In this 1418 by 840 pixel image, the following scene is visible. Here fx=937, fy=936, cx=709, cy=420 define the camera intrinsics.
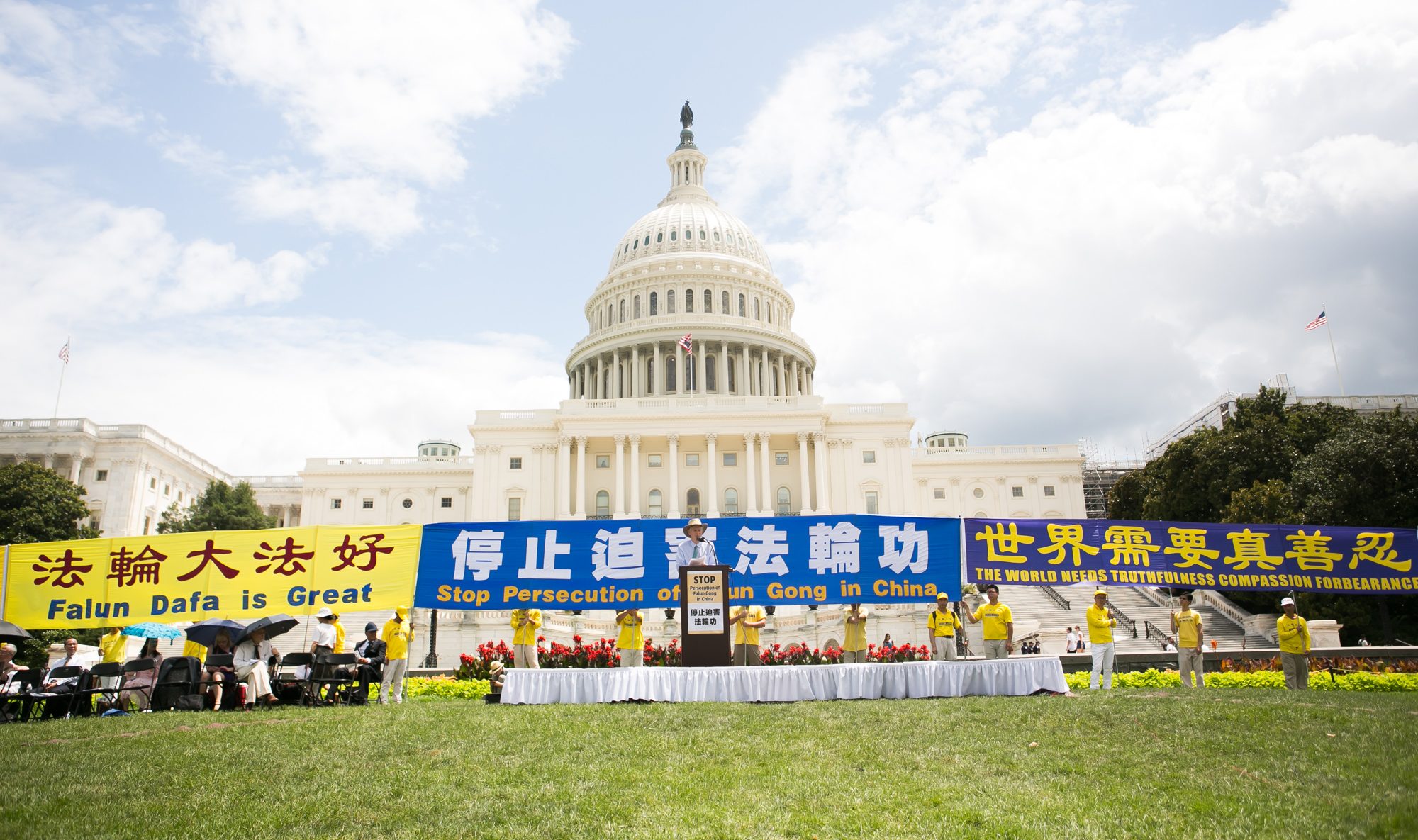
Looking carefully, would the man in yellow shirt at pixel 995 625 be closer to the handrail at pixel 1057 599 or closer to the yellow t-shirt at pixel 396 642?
the yellow t-shirt at pixel 396 642

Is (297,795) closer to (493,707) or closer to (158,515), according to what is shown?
(493,707)

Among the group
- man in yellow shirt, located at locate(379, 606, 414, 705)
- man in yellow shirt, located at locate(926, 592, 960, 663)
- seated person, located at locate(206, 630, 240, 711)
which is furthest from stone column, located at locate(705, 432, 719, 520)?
seated person, located at locate(206, 630, 240, 711)

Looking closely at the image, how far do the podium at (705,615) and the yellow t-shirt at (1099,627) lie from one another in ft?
25.4

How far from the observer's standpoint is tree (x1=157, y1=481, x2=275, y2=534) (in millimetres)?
65750

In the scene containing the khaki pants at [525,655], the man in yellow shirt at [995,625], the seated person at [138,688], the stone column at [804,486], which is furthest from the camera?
the stone column at [804,486]

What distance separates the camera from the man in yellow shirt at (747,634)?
18.4m

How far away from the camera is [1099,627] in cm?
1852

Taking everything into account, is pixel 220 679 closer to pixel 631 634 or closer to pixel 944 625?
pixel 631 634

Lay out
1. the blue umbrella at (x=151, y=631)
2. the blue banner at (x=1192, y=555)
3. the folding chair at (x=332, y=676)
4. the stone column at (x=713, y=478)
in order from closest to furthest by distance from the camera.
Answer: the folding chair at (x=332, y=676) → the blue banner at (x=1192, y=555) → the blue umbrella at (x=151, y=631) → the stone column at (x=713, y=478)

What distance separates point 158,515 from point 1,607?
64.6 meters

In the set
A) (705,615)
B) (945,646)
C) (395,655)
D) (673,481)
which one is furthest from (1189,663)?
(673,481)

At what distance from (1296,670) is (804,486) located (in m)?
48.5

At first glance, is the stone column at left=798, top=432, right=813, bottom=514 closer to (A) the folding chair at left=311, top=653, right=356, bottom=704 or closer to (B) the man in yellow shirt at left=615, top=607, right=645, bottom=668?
(B) the man in yellow shirt at left=615, top=607, right=645, bottom=668

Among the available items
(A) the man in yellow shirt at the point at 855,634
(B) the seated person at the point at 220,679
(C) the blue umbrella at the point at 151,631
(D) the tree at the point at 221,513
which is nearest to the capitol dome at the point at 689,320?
(D) the tree at the point at 221,513
